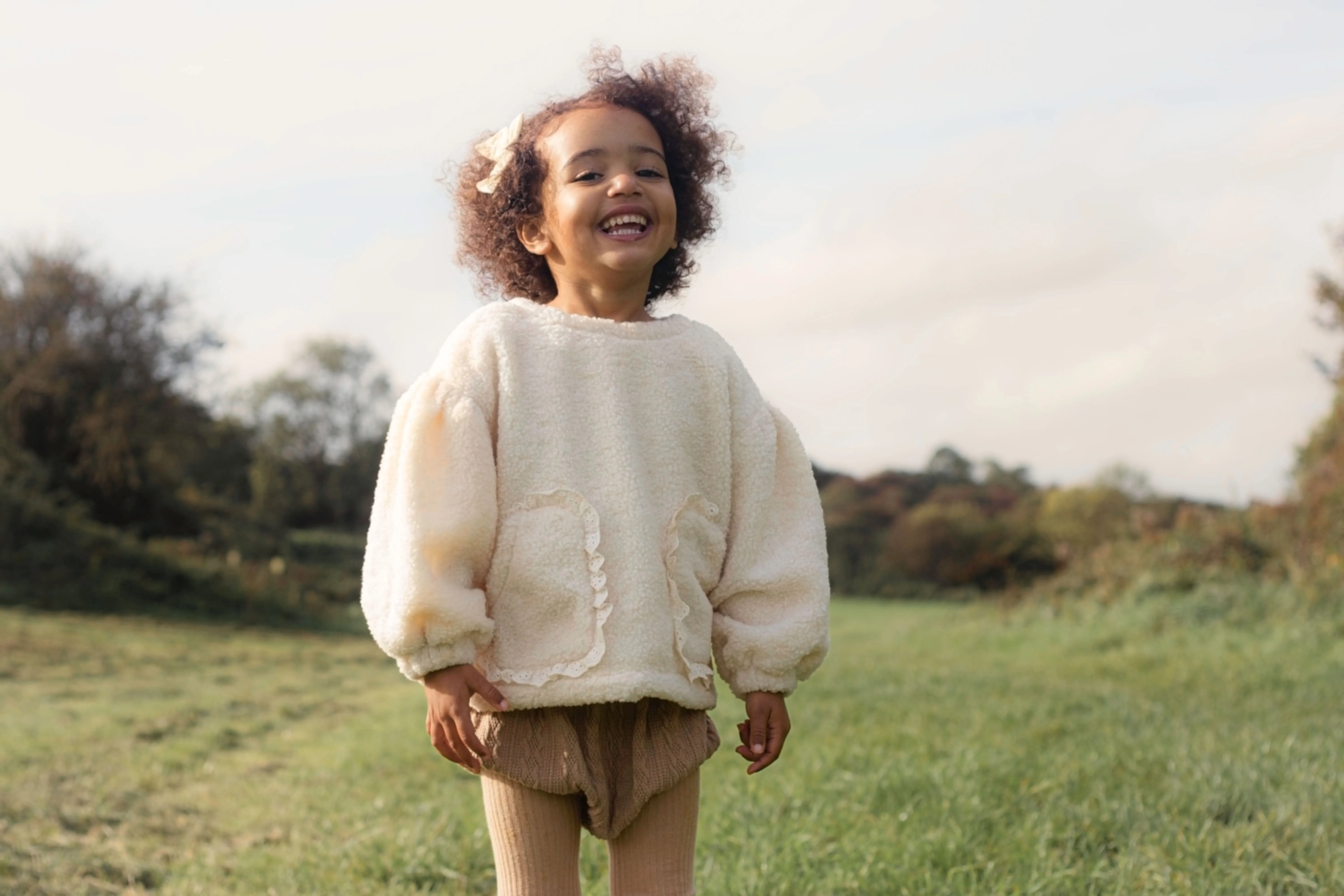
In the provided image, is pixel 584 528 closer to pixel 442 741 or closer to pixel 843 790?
pixel 442 741

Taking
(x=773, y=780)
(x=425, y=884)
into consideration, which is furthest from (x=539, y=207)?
(x=773, y=780)

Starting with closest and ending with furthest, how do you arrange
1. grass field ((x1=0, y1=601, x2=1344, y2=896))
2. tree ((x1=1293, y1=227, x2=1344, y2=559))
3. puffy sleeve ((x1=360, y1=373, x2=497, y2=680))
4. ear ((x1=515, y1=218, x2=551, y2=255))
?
puffy sleeve ((x1=360, y1=373, x2=497, y2=680)) < ear ((x1=515, y1=218, x2=551, y2=255)) < grass field ((x1=0, y1=601, x2=1344, y2=896)) < tree ((x1=1293, y1=227, x2=1344, y2=559))

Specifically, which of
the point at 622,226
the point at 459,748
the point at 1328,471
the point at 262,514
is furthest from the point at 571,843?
the point at 262,514

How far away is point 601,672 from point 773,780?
2.18 meters

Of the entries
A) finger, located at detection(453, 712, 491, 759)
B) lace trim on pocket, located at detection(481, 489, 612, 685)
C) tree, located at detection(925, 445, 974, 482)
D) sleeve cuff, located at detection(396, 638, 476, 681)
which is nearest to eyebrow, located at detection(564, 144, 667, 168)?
lace trim on pocket, located at detection(481, 489, 612, 685)

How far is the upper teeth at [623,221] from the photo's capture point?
6.88ft

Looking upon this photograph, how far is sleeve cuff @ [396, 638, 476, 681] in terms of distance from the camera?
6.08 feet

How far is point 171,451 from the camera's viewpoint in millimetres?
19062

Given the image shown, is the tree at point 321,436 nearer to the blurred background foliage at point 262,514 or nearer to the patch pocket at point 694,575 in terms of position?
the blurred background foliage at point 262,514

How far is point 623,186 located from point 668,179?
0.20 metres

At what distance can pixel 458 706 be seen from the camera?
186 cm

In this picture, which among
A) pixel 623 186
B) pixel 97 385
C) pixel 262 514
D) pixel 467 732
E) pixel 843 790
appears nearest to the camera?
pixel 467 732

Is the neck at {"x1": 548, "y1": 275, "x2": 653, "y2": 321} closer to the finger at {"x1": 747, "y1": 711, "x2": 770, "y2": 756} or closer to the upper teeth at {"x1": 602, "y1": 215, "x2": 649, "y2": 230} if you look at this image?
the upper teeth at {"x1": 602, "y1": 215, "x2": 649, "y2": 230}

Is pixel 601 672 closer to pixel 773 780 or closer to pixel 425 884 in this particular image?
pixel 425 884
